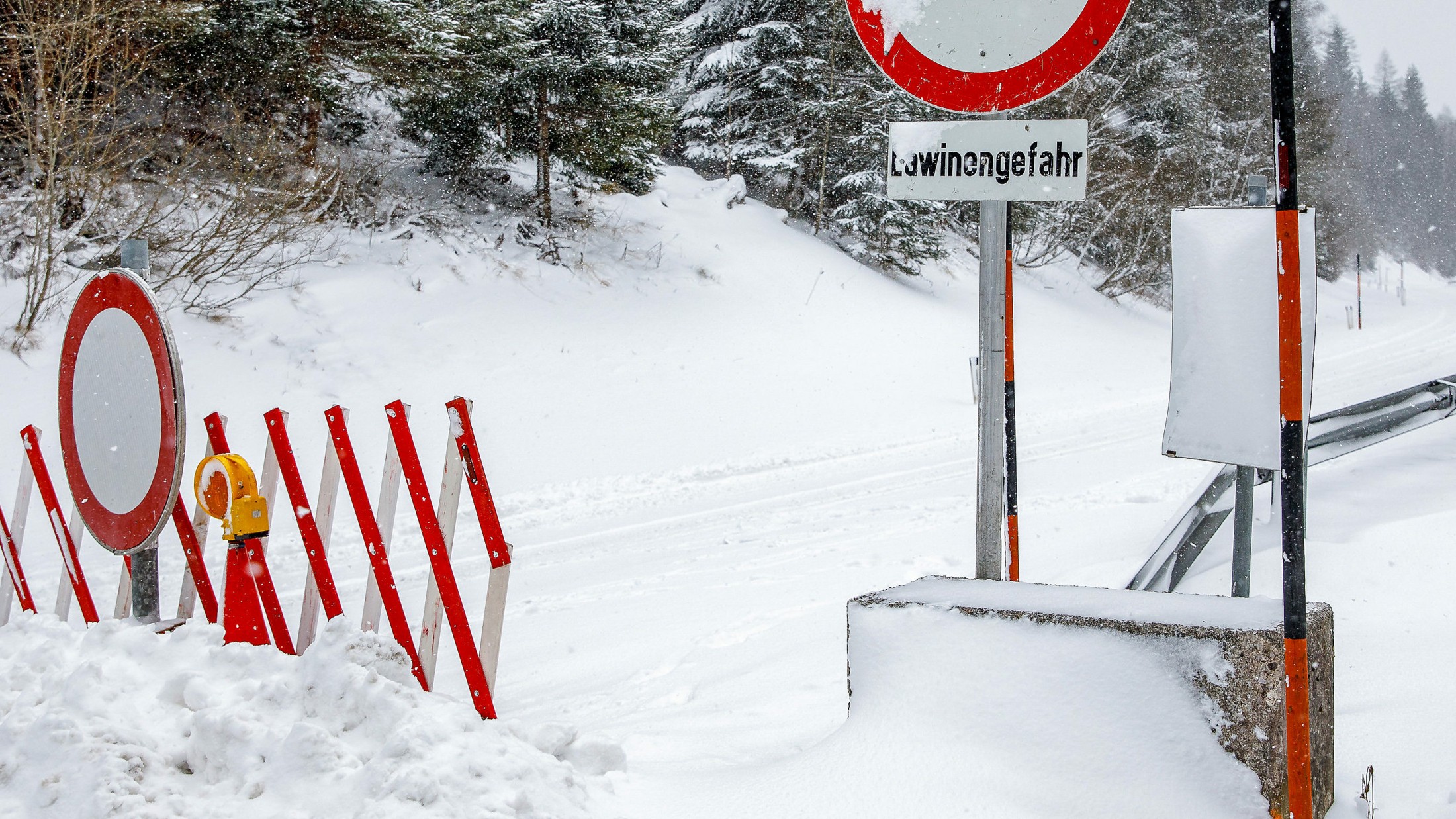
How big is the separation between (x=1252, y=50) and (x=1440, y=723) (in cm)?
3322

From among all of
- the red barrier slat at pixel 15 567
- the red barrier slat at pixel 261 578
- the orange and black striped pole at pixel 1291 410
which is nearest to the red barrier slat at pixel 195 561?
the red barrier slat at pixel 261 578

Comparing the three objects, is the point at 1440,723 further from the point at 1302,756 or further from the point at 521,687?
the point at 521,687

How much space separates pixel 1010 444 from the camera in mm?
2861

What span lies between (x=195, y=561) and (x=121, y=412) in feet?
2.25

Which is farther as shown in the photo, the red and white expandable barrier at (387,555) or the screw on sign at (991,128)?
the red and white expandable barrier at (387,555)

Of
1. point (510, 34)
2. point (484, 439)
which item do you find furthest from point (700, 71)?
point (484, 439)

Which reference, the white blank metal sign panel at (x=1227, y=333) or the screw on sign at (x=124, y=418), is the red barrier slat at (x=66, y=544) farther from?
the white blank metal sign panel at (x=1227, y=333)

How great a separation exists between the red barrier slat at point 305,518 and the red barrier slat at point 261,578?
0.14 metres

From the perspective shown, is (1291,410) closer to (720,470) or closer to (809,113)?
(720,470)

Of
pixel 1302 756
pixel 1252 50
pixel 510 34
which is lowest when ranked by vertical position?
pixel 1302 756

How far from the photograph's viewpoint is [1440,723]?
2484 mm

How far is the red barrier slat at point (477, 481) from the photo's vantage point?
9.78ft

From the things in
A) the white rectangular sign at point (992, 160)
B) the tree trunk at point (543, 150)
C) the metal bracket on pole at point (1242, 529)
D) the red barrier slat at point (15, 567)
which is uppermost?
the tree trunk at point (543, 150)

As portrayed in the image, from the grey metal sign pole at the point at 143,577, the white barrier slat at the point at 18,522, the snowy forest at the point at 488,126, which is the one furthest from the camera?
the snowy forest at the point at 488,126
